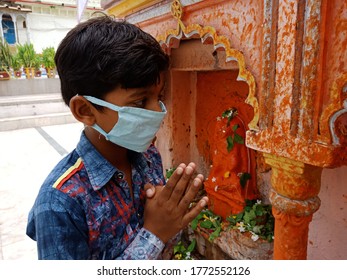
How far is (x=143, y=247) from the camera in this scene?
885 mm

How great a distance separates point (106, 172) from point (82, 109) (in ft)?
0.75

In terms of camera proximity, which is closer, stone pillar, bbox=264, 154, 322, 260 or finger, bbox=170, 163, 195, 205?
finger, bbox=170, 163, 195, 205

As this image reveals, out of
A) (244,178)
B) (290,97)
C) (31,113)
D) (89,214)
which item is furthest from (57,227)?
(31,113)

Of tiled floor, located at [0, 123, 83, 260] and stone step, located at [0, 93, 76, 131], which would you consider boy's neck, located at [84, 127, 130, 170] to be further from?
stone step, located at [0, 93, 76, 131]

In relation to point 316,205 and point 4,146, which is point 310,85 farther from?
point 4,146

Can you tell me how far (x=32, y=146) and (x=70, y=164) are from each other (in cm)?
557

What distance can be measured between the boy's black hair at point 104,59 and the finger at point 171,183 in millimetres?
292

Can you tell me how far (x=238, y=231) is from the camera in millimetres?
2213

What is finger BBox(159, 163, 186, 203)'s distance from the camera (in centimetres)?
86

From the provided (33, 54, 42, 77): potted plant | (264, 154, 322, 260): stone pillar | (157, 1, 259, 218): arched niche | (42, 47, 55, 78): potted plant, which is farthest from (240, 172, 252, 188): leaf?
(33, 54, 42, 77): potted plant

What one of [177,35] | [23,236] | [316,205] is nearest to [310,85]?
[316,205]

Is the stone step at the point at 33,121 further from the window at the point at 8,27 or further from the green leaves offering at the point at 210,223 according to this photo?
the window at the point at 8,27

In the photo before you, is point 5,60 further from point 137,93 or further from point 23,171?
point 137,93

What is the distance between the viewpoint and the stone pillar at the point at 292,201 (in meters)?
1.22
